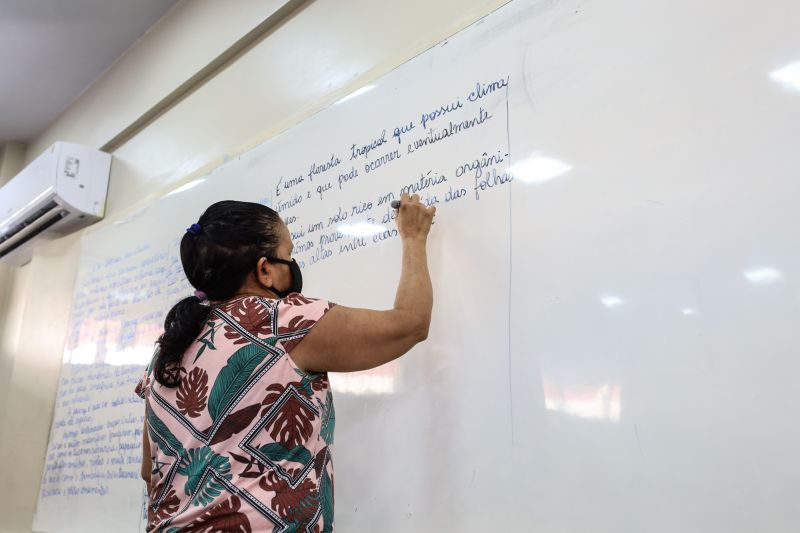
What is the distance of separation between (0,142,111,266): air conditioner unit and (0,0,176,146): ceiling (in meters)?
0.36

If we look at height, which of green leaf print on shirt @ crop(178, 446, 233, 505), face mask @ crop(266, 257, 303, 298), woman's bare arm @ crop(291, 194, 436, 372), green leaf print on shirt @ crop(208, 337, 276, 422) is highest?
face mask @ crop(266, 257, 303, 298)

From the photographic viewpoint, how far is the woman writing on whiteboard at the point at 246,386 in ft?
2.63

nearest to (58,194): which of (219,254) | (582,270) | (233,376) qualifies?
(219,254)

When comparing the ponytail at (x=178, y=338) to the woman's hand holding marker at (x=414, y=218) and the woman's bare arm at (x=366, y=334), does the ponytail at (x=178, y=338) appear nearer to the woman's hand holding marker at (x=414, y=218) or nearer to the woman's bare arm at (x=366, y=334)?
the woman's bare arm at (x=366, y=334)

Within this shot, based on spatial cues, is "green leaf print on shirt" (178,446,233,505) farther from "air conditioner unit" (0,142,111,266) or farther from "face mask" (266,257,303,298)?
"air conditioner unit" (0,142,111,266)

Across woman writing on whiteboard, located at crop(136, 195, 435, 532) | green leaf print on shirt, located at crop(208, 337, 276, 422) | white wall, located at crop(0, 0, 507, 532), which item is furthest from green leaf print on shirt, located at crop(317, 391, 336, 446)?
white wall, located at crop(0, 0, 507, 532)

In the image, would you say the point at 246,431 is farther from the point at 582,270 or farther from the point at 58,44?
the point at 58,44

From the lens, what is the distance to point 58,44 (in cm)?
239

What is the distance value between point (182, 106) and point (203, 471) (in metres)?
1.60

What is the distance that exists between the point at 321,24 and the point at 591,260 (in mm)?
1061

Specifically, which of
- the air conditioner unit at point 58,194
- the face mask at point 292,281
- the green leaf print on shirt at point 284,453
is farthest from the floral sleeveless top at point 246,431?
the air conditioner unit at point 58,194

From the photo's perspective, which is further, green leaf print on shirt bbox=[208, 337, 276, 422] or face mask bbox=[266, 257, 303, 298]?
face mask bbox=[266, 257, 303, 298]

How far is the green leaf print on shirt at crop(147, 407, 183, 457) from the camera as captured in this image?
865mm

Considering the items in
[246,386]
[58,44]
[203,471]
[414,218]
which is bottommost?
[203,471]
